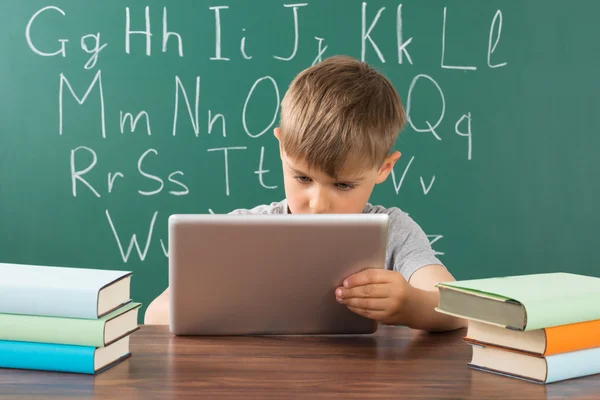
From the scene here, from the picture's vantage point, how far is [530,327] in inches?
28.3

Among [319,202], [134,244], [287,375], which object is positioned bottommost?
[134,244]

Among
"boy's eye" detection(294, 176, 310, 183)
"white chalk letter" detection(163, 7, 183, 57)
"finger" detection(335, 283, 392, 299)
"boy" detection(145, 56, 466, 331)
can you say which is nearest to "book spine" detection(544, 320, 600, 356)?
"finger" detection(335, 283, 392, 299)

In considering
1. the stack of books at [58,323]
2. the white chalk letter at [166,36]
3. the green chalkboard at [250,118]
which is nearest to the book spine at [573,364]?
the stack of books at [58,323]

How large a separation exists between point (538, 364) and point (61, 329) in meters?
0.51

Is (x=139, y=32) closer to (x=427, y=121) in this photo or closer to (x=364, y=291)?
(x=427, y=121)

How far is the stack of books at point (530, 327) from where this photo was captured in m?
0.73

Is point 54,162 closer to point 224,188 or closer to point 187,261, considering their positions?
point 224,188

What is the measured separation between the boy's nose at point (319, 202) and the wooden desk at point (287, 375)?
359 mm

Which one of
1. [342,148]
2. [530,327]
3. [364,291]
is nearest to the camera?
[530,327]

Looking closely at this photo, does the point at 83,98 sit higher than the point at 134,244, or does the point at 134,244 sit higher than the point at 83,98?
the point at 83,98

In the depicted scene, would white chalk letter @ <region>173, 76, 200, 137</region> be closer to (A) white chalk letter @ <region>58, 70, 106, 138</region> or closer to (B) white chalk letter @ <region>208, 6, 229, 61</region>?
(B) white chalk letter @ <region>208, 6, 229, 61</region>

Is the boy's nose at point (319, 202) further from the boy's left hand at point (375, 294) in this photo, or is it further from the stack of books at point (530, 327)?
the stack of books at point (530, 327)

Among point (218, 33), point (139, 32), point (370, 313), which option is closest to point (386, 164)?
point (370, 313)

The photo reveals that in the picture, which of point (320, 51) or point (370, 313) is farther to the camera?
point (320, 51)
